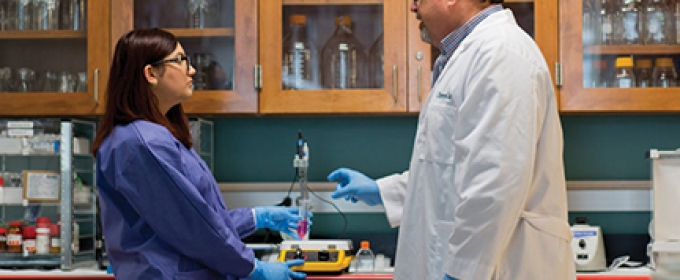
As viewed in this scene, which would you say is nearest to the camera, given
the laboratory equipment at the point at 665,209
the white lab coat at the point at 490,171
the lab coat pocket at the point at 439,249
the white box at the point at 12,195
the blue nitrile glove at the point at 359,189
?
the white lab coat at the point at 490,171

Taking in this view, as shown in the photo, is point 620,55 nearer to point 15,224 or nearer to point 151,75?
point 151,75

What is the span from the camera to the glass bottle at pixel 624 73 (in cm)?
269

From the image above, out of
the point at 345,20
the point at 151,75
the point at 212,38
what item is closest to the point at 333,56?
the point at 345,20

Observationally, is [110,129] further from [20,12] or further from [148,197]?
[20,12]

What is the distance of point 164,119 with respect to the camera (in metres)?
1.94

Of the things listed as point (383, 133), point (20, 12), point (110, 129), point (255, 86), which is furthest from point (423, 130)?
point (20, 12)

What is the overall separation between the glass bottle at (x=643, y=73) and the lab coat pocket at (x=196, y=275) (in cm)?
165

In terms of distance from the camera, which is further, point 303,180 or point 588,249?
point 303,180

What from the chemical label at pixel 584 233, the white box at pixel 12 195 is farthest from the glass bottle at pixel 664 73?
the white box at pixel 12 195

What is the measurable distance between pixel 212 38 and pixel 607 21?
4.60ft

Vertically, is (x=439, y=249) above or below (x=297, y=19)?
below

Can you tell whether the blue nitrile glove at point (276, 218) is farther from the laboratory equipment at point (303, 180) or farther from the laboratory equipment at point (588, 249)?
the laboratory equipment at point (588, 249)

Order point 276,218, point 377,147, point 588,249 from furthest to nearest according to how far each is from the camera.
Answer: point 377,147 → point 588,249 → point 276,218

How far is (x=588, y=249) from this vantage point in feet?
8.75
